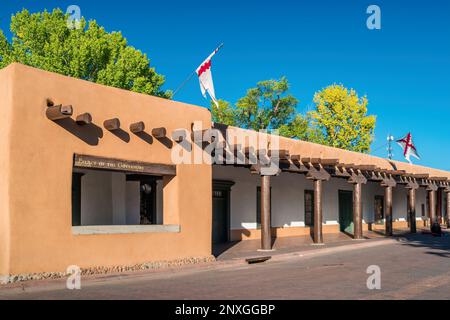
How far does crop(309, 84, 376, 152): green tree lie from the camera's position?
164ft

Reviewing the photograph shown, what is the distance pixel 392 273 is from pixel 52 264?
7.48 meters

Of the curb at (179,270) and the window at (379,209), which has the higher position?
the window at (379,209)

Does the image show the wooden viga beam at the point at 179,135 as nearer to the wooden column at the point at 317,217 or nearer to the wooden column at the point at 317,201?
the wooden column at the point at 317,201

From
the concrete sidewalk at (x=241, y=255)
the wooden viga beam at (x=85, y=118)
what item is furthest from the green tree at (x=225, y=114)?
the wooden viga beam at (x=85, y=118)

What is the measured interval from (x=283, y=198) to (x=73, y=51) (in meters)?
17.0

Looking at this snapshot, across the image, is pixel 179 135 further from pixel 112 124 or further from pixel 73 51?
pixel 73 51

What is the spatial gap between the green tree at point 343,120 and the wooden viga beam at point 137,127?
38.3 meters

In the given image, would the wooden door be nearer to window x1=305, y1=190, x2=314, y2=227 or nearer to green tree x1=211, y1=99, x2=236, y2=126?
window x1=305, y1=190, x2=314, y2=227

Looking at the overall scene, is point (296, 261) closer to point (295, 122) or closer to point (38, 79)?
point (38, 79)

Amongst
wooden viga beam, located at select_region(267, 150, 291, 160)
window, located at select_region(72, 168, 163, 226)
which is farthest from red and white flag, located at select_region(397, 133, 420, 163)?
window, located at select_region(72, 168, 163, 226)

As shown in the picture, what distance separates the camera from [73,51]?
33250 millimetres

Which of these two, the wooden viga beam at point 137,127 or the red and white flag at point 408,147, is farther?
the red and white flag at point 408,147

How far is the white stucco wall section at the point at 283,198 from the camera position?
845 inches
